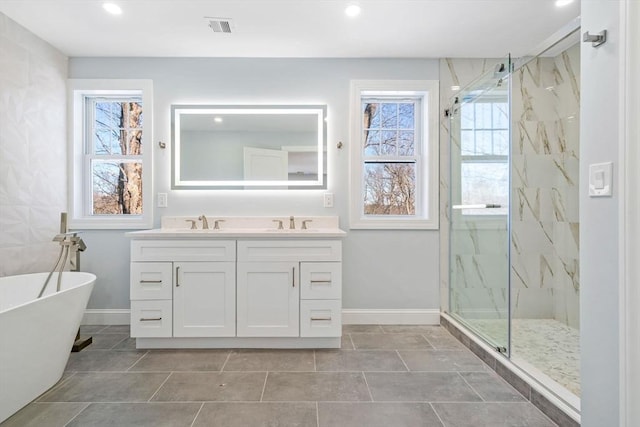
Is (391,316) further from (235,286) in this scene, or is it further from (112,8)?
(112,8)

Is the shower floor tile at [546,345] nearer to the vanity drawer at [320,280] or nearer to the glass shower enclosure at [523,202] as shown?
the glass shower enclosure at [523,202]

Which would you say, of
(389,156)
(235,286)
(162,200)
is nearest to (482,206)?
(389,156)

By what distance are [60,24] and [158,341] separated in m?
2.33

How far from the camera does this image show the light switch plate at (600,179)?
115 centimetres

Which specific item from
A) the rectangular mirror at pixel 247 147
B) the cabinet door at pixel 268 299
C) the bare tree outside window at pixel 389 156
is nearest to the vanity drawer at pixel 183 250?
the cabinet door at pixel 268 299

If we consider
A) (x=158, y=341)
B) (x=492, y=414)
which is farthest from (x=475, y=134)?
(x=158, y=341)

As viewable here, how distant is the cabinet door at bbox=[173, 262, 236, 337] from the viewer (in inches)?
92.2

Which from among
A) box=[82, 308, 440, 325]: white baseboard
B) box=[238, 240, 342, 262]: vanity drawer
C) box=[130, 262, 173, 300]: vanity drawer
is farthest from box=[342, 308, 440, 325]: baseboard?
box=[130, 262, 173, 300]: vanity drawer

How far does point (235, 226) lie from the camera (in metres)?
2.89

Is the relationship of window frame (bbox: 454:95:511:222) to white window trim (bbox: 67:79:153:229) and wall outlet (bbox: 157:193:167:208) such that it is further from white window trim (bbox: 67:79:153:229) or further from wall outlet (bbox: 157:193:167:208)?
white window trim (bbox: 67:79:153:229)

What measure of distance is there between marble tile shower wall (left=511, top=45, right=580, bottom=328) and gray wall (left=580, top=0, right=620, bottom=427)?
161 cm

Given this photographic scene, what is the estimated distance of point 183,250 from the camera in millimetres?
2352

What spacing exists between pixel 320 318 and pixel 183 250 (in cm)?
105

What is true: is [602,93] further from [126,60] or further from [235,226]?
[126,60]
